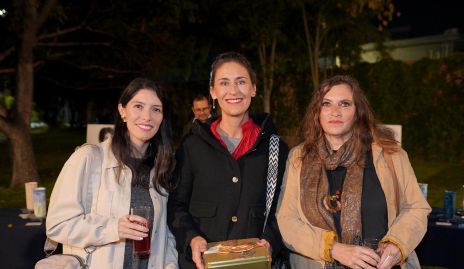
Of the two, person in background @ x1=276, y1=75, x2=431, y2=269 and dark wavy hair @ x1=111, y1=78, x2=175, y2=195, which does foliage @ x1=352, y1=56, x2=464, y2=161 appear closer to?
person in background @ x1=276, y1=75, x2=431, y2=269

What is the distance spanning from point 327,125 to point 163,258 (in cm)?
124

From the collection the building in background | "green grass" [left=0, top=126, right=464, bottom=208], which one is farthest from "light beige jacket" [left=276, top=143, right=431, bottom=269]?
the building in background

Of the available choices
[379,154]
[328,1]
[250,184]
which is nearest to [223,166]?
[250,184]

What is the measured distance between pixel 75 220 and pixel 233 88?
1146 millimetres

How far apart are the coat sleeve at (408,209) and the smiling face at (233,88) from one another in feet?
3.05

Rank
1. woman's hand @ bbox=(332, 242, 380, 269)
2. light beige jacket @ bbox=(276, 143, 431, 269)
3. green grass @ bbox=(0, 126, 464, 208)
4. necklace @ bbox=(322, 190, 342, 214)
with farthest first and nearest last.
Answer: green grass @ bbox=(0, 126, 464, 208)
necklace @ bbox=(322, 190, 342, 214)
light beige jacket @ bbox=(276, 143, 431, 269)
woman's hand @ bbox=(332, 242, 380, 269)

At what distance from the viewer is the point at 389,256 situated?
2430 mm

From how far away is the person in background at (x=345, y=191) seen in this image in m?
2.52

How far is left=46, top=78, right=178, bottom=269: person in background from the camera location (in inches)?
96.9

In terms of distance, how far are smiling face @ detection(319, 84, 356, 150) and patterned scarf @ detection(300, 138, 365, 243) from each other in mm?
100

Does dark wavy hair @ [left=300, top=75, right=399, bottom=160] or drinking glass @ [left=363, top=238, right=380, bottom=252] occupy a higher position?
dark wavy hair @ [left=300, top=75, right=399, bottom=160]

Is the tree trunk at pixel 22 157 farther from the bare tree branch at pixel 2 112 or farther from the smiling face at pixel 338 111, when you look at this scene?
the smiling face at pixel 338 111

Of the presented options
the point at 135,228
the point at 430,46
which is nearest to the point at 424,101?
the point at 135,228

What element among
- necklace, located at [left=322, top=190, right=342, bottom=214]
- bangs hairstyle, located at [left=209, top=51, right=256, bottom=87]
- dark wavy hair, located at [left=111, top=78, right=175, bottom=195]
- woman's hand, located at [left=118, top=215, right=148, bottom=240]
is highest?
bangs hairstyle, located at [left=209, top=51, right=256, bottom=87]
